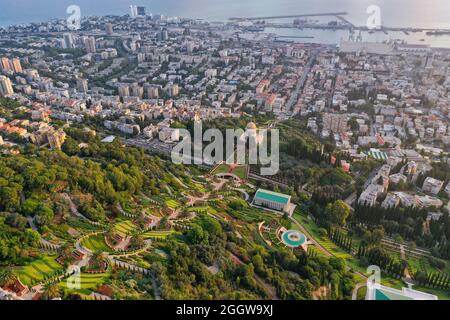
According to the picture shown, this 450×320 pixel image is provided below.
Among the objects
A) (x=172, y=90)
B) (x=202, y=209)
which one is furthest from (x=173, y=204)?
(x=172, y=90)

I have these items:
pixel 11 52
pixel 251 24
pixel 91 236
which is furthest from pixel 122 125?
pixel 251 24

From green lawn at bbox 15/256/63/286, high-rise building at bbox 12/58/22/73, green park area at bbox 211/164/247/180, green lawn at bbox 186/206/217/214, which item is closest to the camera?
green lawn at bbox 15/256/63/286

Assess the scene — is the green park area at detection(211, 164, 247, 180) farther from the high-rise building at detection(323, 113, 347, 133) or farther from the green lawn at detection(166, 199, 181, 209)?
the high-rise building at detection(323, 113, 347, 133)

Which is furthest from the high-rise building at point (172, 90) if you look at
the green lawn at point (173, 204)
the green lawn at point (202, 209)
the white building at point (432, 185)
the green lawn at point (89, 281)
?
the green lawn at point (89, 281)

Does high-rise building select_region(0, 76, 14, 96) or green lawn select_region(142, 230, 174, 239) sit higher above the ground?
high-rise building select_region(0, 76, 14, 96)

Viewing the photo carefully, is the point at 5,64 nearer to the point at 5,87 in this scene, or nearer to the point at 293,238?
the point at 5,87

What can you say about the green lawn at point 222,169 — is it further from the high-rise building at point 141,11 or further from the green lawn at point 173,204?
the high-rise building at point 141,11

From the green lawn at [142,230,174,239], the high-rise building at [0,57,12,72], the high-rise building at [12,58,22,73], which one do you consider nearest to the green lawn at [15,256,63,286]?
the green lawn at [142,230,174,239]

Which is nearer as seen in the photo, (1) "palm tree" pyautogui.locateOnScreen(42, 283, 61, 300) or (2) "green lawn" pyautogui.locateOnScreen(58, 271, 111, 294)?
(1) "palm tree" pyautogui.locateOnScreen(42, 283, 61, 300)
